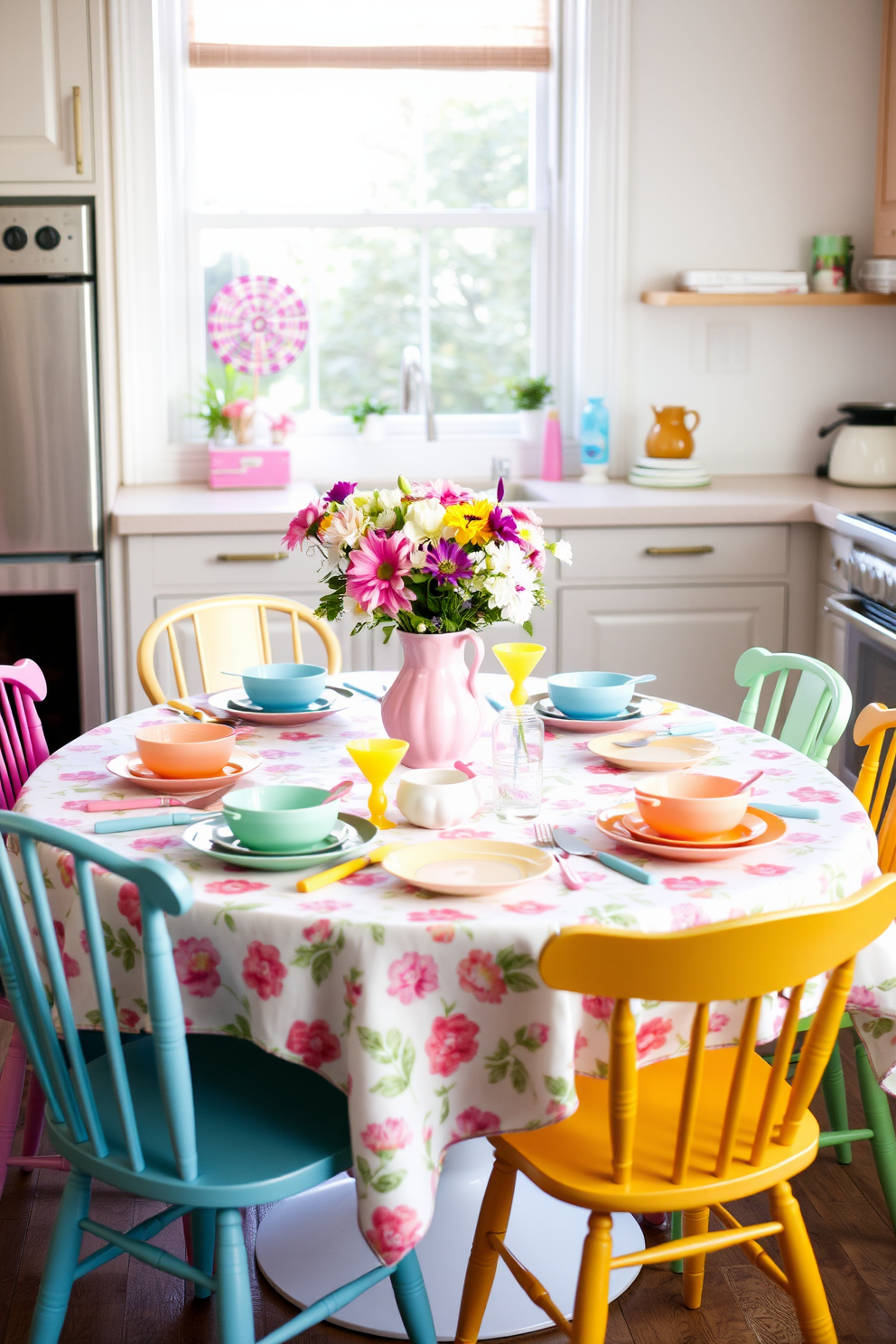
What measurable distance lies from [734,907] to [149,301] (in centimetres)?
291

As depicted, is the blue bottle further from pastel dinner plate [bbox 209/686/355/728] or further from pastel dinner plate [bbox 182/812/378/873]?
pastel dinner plate [bbox 182/812/378/873]

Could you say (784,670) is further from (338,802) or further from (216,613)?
(216,613)

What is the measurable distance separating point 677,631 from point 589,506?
42 cm

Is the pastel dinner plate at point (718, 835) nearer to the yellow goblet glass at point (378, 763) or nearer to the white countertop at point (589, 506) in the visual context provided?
the yellow goblet glass at point (378, 763)

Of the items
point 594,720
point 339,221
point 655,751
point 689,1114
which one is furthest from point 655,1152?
point 339,221

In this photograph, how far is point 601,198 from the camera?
3.89m

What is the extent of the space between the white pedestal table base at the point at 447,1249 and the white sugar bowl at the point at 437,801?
64cm

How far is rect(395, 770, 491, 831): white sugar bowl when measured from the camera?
1.63 metres

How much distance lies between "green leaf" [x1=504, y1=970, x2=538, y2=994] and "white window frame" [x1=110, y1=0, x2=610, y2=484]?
2.83m

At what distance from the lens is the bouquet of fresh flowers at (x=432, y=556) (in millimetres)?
1745

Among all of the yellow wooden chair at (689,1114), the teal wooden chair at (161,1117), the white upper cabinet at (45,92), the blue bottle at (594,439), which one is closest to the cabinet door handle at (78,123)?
A: the white upper cabinet at (45,92)

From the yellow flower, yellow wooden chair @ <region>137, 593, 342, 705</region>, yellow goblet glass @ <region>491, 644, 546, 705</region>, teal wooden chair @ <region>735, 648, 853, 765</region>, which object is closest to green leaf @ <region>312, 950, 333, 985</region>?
the yellow flower

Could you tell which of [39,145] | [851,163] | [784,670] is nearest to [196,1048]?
[784,670]

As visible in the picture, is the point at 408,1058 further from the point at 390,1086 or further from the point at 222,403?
the point at 222,403
